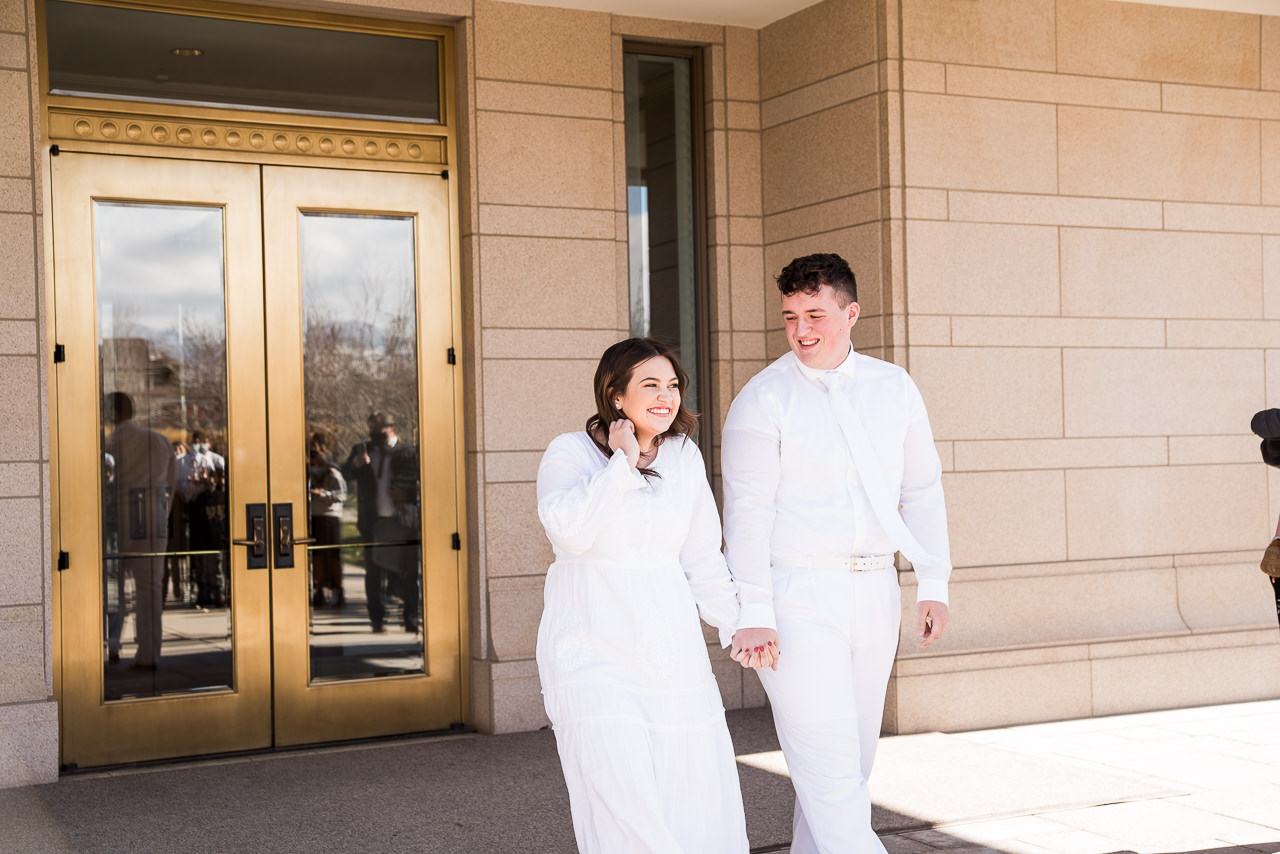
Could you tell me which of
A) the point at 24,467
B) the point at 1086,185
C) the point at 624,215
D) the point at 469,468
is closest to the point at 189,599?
the point at 24,467

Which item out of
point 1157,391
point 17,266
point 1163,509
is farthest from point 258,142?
point 1163,509

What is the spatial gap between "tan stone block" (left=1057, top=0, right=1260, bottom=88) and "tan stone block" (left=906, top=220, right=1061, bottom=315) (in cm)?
103

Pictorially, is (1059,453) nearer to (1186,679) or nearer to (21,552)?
(1186,679)

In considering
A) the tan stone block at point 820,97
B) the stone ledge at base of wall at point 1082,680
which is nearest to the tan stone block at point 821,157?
the tan stone block at point 820,97

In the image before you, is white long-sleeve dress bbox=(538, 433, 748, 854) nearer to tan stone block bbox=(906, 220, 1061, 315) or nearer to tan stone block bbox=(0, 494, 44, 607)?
tan stone block bbox=(0, 494, 44, 607)

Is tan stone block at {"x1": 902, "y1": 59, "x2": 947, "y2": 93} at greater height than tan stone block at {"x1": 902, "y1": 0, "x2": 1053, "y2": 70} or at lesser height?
A: lesser

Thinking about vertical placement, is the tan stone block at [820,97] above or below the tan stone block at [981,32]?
below

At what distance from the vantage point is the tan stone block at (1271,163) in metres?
8.09

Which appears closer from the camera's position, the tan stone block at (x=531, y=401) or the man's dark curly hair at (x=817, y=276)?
the man's dark curly hair at (x=817, y=276)

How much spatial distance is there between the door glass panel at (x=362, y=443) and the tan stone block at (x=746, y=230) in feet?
5.91

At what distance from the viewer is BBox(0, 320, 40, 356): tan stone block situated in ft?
20.5

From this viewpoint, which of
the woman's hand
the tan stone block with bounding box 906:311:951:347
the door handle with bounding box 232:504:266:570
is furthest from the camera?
the tan stone block with bounding box 906:311:951:347

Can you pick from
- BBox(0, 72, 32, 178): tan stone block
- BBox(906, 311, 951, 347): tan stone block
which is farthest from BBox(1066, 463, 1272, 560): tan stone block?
BBox(0, 72, 32, 178): tan stone block

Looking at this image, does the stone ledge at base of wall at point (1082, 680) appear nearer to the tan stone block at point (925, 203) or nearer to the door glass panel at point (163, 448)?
the tan stone block at point (925, 203)
